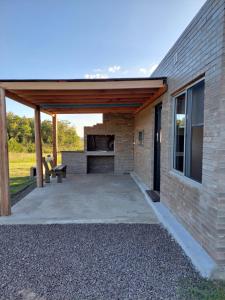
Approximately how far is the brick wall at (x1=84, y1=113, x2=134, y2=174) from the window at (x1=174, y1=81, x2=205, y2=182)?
5.37m

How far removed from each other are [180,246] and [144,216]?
3.94 ft

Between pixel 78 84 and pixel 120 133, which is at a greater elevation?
pixel 78 84

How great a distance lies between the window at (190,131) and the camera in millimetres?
2961

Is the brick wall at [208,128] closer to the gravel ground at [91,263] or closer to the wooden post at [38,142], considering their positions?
the gravel ground at [91,263]

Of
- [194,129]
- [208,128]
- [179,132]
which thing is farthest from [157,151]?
[208,128]

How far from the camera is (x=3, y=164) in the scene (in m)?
4.12

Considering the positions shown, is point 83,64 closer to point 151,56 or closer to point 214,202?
point 151,56

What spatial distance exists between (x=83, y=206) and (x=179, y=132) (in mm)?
2620

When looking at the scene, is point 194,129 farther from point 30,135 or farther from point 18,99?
point 30,135

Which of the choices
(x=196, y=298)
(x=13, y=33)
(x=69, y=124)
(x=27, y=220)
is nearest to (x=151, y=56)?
(x=13, y=33)

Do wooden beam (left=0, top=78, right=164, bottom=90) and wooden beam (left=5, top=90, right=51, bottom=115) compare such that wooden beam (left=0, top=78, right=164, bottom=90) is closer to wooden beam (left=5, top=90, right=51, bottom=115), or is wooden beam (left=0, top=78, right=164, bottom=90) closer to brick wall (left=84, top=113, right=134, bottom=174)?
wooden beam (left=5, top=90, right=51, bottom=115)

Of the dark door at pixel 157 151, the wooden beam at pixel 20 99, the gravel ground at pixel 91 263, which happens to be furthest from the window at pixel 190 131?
the wooden beam at pixel 20 99

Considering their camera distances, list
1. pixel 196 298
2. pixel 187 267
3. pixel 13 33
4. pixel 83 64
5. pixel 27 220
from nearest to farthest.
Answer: pixel 196 298
pixel 187 267
pixel 27 220
pixel 13 33
pixel 83 64

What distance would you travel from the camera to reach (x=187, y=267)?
2463mm
